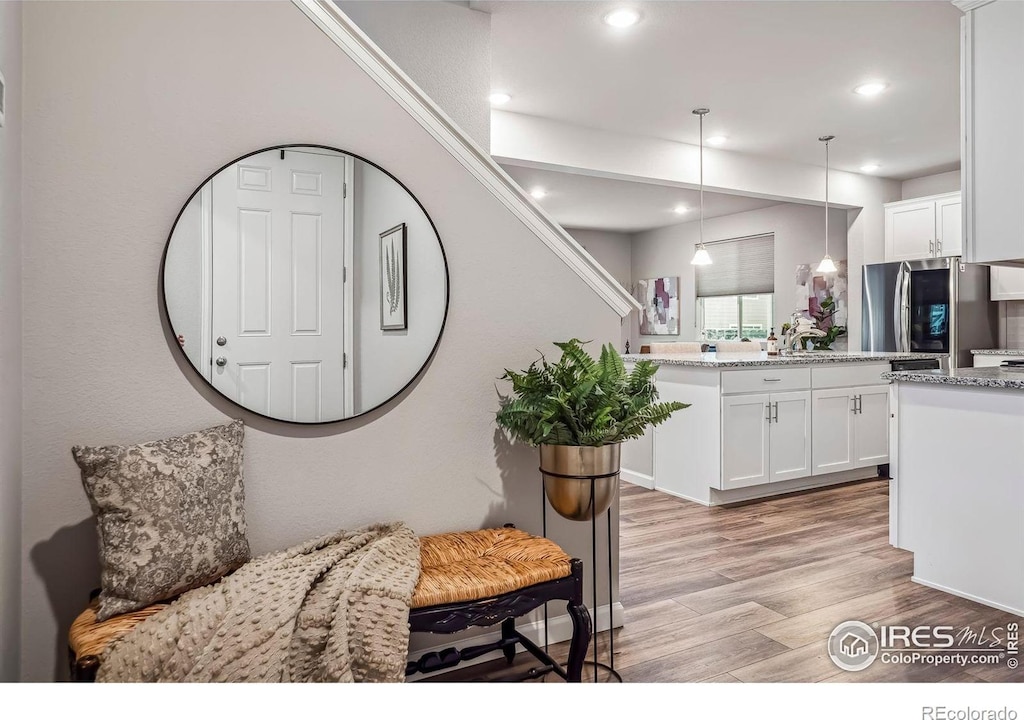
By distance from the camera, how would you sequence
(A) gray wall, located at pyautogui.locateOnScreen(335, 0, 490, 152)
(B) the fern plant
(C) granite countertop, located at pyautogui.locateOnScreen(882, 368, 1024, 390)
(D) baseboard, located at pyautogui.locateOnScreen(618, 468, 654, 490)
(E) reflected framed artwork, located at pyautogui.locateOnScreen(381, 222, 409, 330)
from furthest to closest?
(D) baseboard, located at pyautogui.locateOnScreen(618, 468, 654, 490) < (A) gray wall, located at pyautogui.locateOnScreen(335, 0, 490, 152) < (C) granite countertop, located at pyautogui.locateOnScreen(882, 368, 1024, 390) < (E) reflected framed artwork, located at pyautogui.locateOnScreen(381, 222, 409, 330) < (B) the fern plant

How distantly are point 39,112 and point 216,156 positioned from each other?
0.41 metres

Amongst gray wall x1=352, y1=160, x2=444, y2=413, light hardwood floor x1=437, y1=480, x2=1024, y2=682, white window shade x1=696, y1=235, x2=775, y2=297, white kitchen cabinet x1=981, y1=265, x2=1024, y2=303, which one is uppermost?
white window shade x1=696, y1=235, x2=775, y2=297

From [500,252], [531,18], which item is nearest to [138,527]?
[500,252]

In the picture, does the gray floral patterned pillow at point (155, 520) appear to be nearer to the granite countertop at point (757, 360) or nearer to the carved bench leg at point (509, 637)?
the carved bench leg at point (509, 637)

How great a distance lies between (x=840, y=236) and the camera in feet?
22.9

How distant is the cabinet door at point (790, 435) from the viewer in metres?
4.26

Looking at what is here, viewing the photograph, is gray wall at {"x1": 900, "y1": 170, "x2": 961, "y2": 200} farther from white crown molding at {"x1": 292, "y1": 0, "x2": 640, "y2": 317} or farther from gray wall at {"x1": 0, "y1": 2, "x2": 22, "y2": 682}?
gray wall at {"x1": 0, "y1": 2, "x2": 22, "y2": 682}

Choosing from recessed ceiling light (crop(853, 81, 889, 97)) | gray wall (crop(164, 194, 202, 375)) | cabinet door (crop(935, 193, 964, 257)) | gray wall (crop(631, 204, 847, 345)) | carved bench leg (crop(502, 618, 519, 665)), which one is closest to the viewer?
gray wall (crop(164, 194, 202, 375))

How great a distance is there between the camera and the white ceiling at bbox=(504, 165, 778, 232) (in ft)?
21.0

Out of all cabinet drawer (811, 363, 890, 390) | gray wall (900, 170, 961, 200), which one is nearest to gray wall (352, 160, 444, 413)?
cabinet drawer (811, 363, 890, 390)

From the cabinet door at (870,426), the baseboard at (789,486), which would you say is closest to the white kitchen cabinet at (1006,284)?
the cabinet door at (870,426)

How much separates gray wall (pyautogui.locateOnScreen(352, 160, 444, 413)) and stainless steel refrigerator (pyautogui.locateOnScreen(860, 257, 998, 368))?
503cm

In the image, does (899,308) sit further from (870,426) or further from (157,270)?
(157,270)

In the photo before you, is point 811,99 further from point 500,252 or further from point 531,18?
point 500,252
